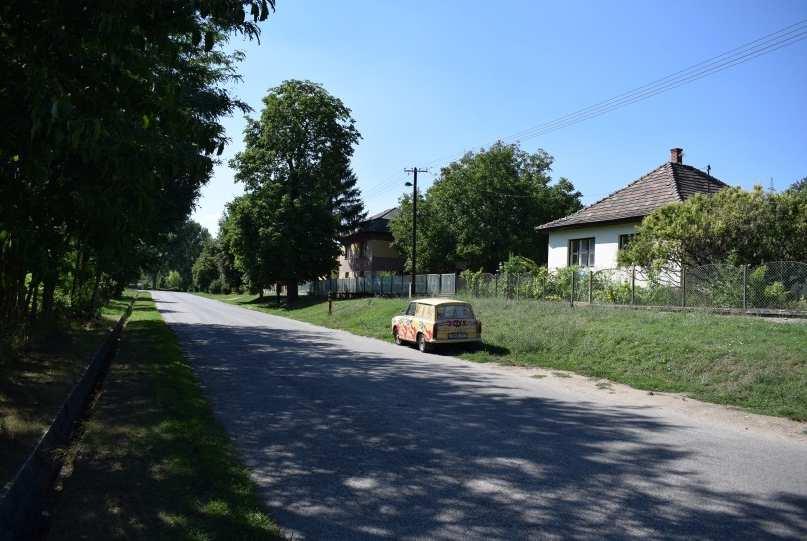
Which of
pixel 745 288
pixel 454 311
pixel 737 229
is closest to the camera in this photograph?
pixel 745 288

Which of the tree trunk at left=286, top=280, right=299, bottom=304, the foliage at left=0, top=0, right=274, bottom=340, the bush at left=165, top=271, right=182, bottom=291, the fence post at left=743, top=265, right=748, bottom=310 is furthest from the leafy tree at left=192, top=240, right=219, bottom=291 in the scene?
the foliage at left=0, top=0, right=274, bottom=340

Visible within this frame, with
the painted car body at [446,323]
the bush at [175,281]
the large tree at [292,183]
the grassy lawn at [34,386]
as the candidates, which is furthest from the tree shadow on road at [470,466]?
the bush at [175,281]

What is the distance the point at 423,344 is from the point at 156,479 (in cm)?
1230

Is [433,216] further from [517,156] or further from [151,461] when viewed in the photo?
[151,461]

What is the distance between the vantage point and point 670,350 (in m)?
13.0

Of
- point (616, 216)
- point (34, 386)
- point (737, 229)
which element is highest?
point (616, 216)

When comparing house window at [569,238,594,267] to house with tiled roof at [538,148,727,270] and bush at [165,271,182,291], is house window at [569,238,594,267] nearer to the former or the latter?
house with tiled roof at [538,148,727,270]

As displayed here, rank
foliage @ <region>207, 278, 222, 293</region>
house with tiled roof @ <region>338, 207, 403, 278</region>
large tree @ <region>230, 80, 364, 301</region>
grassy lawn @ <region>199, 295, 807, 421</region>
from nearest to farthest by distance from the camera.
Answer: grassy lawn @ <region>199, 295, 807, 421</region>
large tree @ <region>230, 80, 364, 301</region>
house with tiled roof @ <region>338, 207, 403, 278</region>
foliage @ <region>207, 278, 222, 293</region>

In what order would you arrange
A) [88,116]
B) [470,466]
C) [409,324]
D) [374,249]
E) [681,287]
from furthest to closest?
[374,249], [409,324], [681,287], [470,466], [88,116]

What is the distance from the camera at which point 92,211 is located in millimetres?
5594

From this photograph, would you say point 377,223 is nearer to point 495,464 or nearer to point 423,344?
point 423,344

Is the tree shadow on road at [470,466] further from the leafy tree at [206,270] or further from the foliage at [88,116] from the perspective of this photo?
the leafy tree at [206,270]

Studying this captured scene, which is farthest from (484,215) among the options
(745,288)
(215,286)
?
(215,286)

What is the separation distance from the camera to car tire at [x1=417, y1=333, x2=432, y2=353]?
17172mm
